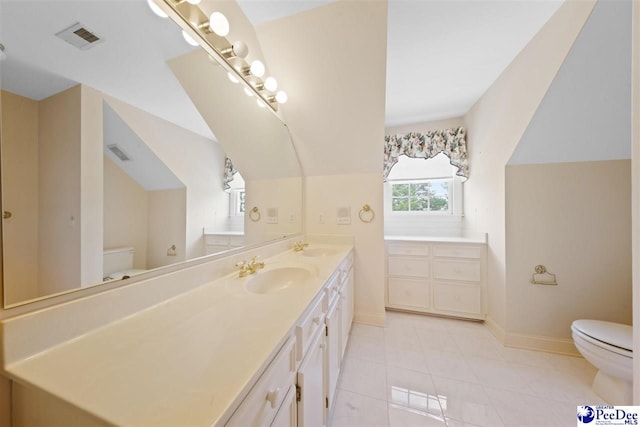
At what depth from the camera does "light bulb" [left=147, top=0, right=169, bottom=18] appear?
801 mm

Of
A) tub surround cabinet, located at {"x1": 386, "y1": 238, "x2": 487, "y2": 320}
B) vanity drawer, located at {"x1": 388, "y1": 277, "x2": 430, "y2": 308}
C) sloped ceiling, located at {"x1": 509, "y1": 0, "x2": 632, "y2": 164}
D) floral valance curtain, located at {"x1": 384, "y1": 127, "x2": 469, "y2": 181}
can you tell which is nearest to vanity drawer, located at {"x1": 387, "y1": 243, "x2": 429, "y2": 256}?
tub surround cabinet, located at {"x1": 386, "y1": 238, "x2": 487, "y2": 320}

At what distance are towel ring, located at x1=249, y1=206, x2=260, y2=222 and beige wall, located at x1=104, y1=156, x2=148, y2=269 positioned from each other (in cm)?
61

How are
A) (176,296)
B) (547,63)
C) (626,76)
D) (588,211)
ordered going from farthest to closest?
(588,211), (547,63), (626,76), (176,296)

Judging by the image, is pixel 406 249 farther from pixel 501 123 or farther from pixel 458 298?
pixel 501 123

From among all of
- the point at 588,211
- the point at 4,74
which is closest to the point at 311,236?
the point at 4,74

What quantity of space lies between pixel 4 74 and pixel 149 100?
1.23 feet

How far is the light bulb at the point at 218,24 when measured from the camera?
0.99 metres

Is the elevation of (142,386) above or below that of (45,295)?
below

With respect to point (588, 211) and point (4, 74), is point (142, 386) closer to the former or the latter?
point (4, 74)

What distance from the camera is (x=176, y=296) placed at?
833mm

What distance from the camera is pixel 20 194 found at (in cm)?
53

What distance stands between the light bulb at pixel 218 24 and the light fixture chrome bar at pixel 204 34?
22mm

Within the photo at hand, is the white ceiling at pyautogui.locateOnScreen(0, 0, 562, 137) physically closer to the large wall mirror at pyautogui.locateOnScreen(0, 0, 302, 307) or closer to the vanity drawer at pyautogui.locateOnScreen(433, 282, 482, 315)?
the large wall mirror at pyautogui.locateOnScreen(0, 0, 302, 307)

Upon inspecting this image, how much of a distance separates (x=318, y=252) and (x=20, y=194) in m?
1.58
